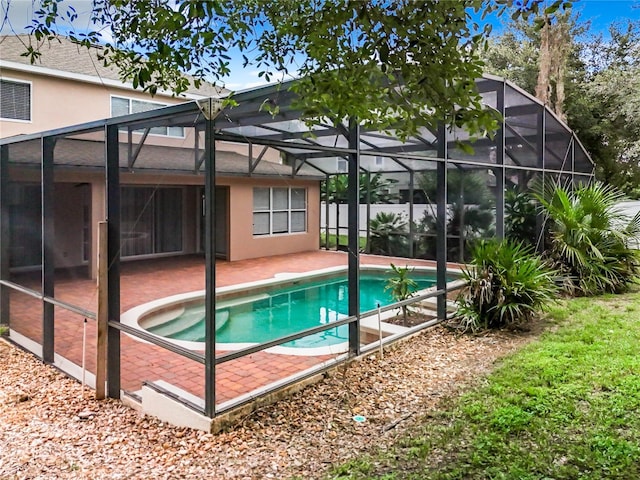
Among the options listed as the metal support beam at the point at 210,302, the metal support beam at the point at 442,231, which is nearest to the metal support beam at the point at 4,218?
the metal support beam at the point at 210,302

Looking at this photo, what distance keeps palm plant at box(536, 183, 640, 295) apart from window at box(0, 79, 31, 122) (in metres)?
11.8

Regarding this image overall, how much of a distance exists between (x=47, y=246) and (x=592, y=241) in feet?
29.8

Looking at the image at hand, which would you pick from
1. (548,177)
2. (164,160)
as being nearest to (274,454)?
(164,160)

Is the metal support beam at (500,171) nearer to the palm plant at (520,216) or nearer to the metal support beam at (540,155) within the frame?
the palm plant at (520,216)

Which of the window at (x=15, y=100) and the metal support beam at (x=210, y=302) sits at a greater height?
the window at (x=15, y=100)

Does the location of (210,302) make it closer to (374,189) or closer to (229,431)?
(229,431)

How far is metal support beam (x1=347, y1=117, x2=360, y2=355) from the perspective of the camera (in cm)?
560

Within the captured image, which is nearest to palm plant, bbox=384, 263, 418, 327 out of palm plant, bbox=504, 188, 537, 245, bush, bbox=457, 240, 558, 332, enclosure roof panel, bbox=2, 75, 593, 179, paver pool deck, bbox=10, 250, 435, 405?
bush, bbox=457, 240, 558, 332

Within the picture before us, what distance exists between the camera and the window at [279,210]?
14.0 metres

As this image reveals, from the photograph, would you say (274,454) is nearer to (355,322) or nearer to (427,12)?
(355,322)

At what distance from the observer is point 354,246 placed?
221 inches

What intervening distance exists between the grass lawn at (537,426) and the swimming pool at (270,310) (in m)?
1.80

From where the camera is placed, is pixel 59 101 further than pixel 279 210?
No

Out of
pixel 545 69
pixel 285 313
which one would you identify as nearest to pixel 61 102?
pixel 285 313
